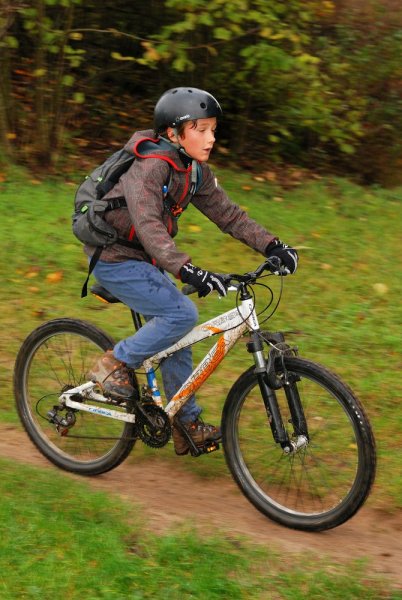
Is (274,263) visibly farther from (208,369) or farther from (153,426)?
(153,426)

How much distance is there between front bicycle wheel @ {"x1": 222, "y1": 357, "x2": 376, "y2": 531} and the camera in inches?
170

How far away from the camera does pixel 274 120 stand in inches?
414

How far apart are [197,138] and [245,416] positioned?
1.32m

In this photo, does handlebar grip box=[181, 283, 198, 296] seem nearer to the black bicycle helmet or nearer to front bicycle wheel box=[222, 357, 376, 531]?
front bicycle wheel box=[222, 357, 376, 531]

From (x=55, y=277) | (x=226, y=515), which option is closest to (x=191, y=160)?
(x=226, y=515)

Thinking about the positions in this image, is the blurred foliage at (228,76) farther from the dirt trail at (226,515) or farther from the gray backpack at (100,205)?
the dirt trail at (226,515)

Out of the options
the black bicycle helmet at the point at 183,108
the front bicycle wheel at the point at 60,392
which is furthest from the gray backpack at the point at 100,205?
the front bicycle wheel at the point at 60,392

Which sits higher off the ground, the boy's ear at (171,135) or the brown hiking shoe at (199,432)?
the boy's ear at (171,135)

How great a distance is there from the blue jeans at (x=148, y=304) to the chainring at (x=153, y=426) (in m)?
0.24

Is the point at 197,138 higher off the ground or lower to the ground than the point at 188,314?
higher

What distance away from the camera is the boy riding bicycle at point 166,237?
14.5 feet

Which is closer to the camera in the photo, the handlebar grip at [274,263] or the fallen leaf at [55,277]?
the handlebar grip at [274,263]

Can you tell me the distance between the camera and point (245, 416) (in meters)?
4.71

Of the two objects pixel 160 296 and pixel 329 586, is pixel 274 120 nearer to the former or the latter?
pixel 160 296
